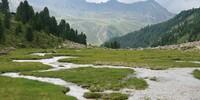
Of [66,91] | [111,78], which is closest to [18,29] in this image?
[111,78]

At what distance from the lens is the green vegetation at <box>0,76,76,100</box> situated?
4794cm

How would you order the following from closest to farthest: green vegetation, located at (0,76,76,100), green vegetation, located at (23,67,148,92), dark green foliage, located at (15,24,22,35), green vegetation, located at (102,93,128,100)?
green vegetation, located at (0,76,76,100) → green vegetation, located at (102,93,128,100) → green vegetation, located at (23,67,148,92) → dark green foliage, located at (15,24,22,35)

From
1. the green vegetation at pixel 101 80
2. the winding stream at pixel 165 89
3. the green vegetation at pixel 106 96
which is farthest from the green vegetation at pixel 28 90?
the green vegetation at pixel 101 80

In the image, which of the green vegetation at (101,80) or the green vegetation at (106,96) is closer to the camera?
the green vegetation at (106,96)

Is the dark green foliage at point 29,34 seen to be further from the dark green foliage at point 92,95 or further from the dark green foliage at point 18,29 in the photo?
the dark green foliage at point 92,95

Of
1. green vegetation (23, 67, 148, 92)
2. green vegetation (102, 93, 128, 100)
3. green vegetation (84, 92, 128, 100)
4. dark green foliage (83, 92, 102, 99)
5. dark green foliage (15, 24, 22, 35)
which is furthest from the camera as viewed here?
dark green foliage (15, 24, 22, 35)

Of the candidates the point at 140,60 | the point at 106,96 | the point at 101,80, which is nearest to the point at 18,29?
the point at 140,60

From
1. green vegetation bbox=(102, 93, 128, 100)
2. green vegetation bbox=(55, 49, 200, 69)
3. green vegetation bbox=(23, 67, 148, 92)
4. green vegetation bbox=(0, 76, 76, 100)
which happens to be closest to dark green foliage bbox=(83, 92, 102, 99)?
green vegetation bbox=(102, 93, 128, 100)

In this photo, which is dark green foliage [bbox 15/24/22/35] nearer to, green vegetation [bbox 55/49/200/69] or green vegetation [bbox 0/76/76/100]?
green vegetation [bbox 55/49/200/69]

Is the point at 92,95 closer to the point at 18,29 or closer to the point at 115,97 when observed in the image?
the point at 115,97

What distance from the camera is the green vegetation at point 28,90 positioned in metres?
47.9

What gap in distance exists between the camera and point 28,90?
2100 inches

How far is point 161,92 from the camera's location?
5472cm

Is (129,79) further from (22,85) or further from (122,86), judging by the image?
(22,85)
